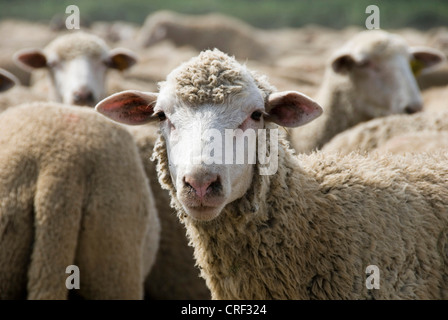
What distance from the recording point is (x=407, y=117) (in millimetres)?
5145

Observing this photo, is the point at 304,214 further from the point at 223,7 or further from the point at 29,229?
the point at 223,7

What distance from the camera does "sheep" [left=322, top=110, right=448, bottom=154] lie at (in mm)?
4840

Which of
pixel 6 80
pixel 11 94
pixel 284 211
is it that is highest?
pixel 11 94

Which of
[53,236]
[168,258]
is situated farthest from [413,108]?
[53,236]

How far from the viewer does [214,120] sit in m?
2.86

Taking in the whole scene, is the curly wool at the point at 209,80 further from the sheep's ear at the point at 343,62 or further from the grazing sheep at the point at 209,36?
the grazing sheep at the point at 209,36

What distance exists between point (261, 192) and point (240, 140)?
27cm

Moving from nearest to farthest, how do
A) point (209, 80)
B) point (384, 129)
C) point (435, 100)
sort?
1. point (209, 80)
2. point (384, 129)
3. point (435, 100)

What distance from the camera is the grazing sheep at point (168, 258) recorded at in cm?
498

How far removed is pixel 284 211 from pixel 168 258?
219 cm

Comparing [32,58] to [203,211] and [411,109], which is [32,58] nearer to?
[411,109]

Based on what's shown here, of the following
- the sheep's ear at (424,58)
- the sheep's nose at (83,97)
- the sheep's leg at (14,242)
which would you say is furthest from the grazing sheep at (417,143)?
the sheep's nose at (83,97)

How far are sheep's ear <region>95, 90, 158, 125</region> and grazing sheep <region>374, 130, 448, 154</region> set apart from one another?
1724 millimetres

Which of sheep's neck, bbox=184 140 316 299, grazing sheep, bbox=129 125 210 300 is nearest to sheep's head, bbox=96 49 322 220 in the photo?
sheep's neck, bbox=184 140 316 299
